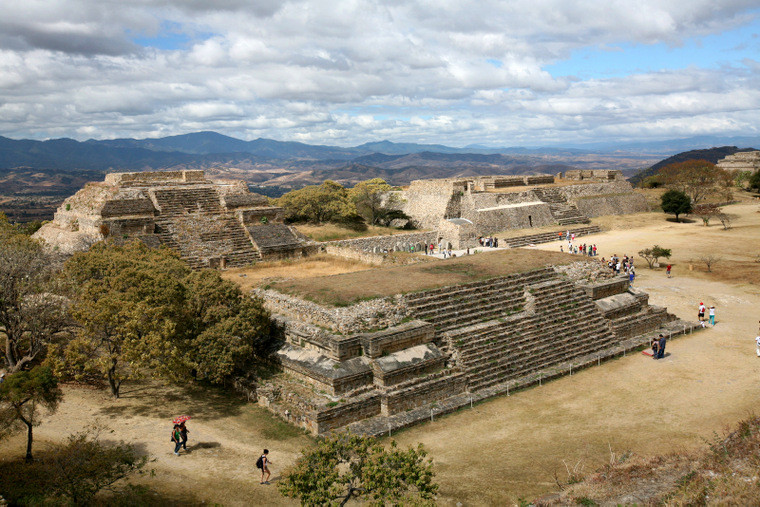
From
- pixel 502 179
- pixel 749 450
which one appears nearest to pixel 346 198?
pixel 502 179

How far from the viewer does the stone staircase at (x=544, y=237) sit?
108ft

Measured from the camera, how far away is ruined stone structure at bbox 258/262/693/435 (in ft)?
39.6

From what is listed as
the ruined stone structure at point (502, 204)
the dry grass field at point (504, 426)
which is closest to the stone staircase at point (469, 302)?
the dry grass field at point (504, 426)

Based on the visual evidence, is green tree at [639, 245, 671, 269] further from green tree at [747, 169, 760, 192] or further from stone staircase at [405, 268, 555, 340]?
green tree at [747, 169, 760, 192]

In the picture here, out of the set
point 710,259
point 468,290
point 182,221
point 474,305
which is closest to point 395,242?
point 182,221

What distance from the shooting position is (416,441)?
1109 cm

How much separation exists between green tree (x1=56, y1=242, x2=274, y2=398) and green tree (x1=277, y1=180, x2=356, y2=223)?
56.1 ft

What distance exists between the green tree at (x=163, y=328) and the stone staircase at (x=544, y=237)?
21961 millimetres

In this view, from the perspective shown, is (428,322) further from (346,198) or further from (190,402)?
(346,198)

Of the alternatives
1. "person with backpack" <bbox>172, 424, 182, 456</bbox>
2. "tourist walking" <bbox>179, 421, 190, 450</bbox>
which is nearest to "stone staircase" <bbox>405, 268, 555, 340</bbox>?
"tourist walking" <bbox>179, 421, 190, 450</bbox>

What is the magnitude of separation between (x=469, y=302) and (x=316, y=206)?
18355 millimetres

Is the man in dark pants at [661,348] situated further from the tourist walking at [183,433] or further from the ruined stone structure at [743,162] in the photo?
the ruined stone structure at [743,162]

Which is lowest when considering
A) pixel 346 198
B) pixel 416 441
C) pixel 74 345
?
pixel 416 441

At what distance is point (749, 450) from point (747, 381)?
665 centimetres
